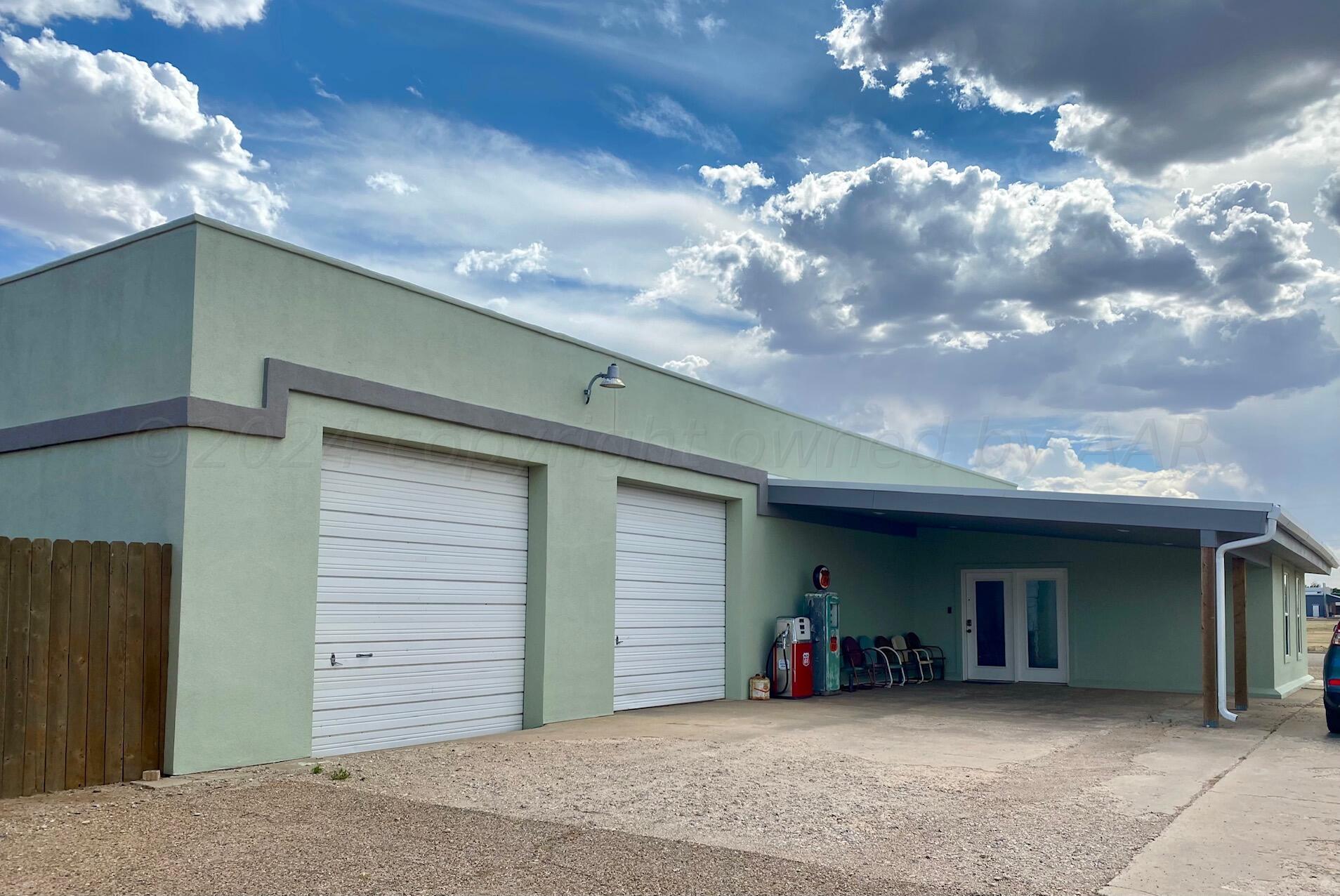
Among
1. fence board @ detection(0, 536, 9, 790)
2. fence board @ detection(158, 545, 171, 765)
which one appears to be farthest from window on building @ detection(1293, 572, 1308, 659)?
fence board @ detection(0, 536, 9, 790)

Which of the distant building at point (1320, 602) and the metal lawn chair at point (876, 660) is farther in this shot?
the distant building at point (1320, 602)

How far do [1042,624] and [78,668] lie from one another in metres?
15.3

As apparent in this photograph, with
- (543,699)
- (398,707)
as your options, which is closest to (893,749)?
(543,699)

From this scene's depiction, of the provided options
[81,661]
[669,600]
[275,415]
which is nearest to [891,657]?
[669,600]

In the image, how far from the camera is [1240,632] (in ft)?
44.7

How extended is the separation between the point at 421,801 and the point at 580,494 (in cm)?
511

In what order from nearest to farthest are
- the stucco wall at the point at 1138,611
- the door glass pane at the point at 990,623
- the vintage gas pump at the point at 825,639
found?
the vintage gas pump at the point at 825,639
the stucco wall at the point at 1138,611
the door glass pane at the point at 990,623

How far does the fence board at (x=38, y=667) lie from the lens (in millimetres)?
7121

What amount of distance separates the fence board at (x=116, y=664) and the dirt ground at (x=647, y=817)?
0.24 metres

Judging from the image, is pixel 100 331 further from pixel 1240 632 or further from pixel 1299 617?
pixel 1299 617

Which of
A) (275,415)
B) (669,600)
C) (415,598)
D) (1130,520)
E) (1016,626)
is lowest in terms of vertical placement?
(1016,626)

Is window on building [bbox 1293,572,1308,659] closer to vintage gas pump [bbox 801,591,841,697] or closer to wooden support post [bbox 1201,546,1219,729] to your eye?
wooden support post [bbox 1201,546,1219,729]

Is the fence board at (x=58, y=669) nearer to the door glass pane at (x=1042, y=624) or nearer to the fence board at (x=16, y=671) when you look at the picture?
the fence board at (x=16, y=671)

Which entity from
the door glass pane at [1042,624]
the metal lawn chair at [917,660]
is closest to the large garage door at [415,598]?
the metal lawn chair at [917,660]
